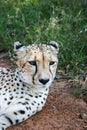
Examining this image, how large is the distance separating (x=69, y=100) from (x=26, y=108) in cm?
65

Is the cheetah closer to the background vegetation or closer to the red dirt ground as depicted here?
the red dirt ground

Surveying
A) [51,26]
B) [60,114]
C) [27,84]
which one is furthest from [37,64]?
[51,26]

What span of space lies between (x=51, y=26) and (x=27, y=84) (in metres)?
1.57

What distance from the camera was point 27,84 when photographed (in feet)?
14.3

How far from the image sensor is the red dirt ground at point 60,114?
169 inches

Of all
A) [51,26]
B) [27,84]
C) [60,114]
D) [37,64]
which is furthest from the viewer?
[51,26]

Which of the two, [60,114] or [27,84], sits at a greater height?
[27,84]

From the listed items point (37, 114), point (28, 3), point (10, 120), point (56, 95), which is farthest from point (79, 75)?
point (28, 3)

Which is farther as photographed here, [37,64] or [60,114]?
[60,114]

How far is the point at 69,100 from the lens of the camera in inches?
187

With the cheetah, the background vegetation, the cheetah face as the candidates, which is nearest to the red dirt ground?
the cheetah

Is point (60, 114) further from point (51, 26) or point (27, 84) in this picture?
point (51, 26)

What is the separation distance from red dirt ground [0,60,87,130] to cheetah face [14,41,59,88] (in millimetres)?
341

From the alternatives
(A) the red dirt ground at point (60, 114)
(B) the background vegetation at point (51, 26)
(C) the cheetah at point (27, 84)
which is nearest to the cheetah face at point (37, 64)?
(C) the cheetah at point (27, 84)
